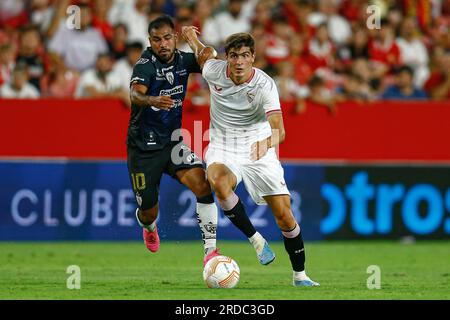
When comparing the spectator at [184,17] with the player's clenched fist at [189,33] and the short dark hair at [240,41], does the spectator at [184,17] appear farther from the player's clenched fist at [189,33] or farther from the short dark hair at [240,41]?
the short dark hair at [240,41]

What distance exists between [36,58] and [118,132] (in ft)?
5.33

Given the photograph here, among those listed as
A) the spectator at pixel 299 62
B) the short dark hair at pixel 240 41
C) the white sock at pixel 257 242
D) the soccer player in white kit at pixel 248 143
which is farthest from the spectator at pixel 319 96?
the short dark hair at pixel 240 41

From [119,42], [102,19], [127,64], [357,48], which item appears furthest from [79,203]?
[357,48]

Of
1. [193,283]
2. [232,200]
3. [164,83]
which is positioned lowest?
[193,283]

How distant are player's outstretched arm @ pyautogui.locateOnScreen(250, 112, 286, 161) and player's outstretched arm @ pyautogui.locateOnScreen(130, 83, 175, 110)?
88cm

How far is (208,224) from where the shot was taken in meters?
10.6

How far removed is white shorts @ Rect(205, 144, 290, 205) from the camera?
10.1 m

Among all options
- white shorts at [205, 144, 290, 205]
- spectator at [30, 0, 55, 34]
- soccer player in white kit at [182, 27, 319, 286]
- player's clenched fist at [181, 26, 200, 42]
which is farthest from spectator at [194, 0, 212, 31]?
white shorts at [205, 144, 290, 205]

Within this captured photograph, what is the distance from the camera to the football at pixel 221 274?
9898 millimetres

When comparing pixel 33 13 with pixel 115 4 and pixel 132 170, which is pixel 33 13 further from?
pixel 132 170

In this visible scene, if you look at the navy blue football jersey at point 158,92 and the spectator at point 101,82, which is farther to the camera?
the spectator at point 101,82

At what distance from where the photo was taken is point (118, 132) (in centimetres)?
1562

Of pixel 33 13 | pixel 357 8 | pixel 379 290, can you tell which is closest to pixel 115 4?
pixel 33 13

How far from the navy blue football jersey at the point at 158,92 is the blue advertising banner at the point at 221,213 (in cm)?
392
